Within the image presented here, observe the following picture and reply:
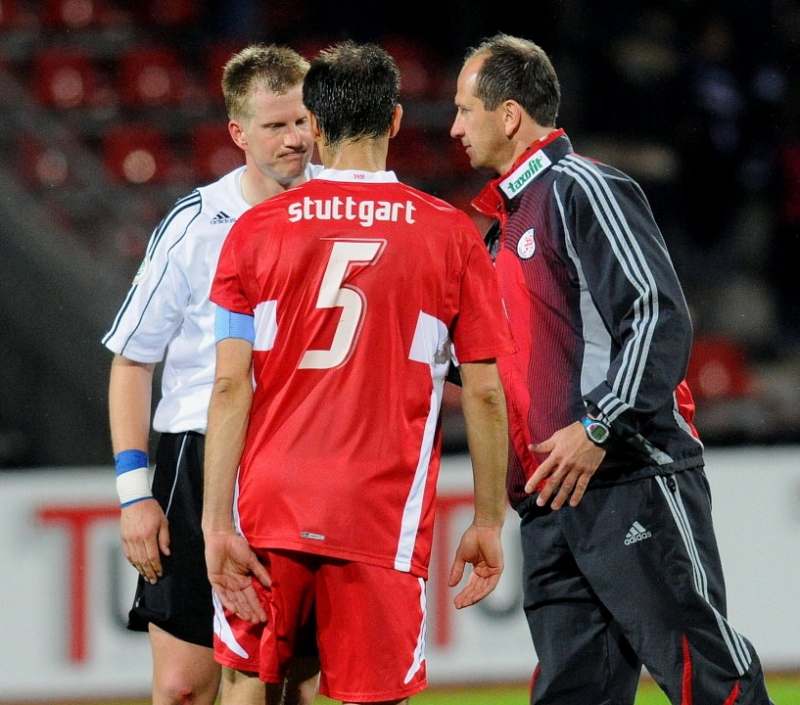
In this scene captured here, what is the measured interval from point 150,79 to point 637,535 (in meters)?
6.02

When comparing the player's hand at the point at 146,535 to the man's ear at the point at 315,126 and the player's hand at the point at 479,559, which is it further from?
the man's ear at the point at 315,126

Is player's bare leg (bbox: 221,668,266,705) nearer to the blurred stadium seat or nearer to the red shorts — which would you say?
the red shorts

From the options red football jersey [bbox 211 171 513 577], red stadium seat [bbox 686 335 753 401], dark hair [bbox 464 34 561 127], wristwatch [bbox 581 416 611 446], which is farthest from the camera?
red stadium seat [bbox 686 335 753 401]

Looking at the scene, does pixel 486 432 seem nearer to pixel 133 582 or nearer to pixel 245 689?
pixel 245 689

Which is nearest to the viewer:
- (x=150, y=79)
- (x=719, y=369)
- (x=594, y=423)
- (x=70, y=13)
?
(x=594, y=423)

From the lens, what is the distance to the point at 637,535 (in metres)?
2.75

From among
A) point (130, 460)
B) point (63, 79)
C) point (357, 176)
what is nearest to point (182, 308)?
point (130, 460)

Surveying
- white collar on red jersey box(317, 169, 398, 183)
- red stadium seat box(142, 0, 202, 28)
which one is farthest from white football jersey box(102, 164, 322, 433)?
red stadium seat box(142, 0, 202, 28)

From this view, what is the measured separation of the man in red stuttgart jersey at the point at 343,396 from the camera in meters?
2.30

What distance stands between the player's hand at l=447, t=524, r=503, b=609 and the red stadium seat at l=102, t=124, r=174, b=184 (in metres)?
5.34

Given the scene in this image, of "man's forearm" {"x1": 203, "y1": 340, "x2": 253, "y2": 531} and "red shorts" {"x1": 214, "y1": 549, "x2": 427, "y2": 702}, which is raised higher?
"man's forearm" {"x1": 203, "y1": 340, "x2": 253, "y2": 531}

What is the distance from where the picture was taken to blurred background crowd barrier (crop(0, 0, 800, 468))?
6.28 m

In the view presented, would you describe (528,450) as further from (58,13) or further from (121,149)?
(58,13)

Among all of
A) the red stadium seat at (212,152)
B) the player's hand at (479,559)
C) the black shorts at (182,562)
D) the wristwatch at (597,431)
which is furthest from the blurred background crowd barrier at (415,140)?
the player's hand at (479,559)
